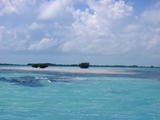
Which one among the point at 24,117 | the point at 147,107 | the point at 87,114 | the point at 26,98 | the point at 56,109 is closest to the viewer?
the point at 24,117

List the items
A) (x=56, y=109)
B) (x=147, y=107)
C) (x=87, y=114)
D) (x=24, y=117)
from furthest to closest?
(x=147, y=107) < (x=56, y=109) < (x=87, y=114) < (x=24, y=117)

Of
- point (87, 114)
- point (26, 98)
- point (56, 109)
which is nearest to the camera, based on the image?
point (87, 114)

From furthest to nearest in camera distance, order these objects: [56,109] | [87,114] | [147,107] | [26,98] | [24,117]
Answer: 1. [26,98]
2. [147,107]
3. [56,109]
4. [87,114]
5. [24,117]

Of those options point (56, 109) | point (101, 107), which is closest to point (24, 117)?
point (56, 109)

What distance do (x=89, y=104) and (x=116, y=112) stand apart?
303cm

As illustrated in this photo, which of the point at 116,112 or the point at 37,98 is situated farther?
the point at 37,98

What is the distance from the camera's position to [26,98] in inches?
838

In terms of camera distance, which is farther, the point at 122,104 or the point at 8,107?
the point at 122,104

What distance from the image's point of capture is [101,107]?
17.8 meters

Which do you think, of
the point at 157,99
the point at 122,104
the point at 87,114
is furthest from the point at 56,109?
the point at 157,99

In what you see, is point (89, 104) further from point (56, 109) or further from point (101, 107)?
point (56, 109)

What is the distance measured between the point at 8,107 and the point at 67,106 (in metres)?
3.97

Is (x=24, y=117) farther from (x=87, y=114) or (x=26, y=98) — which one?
(x=26, y=98)

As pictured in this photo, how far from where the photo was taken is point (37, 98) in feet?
70.3
